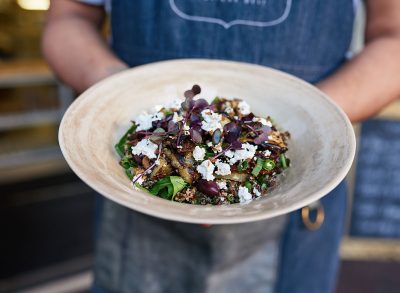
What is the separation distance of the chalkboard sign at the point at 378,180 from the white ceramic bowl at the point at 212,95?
1.55 m

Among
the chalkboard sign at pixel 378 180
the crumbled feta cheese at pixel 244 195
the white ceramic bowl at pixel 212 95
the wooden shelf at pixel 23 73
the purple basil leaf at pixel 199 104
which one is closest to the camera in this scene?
the white ceramic bowl at pixel 212 95

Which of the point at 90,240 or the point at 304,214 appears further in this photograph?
the point at 90,240

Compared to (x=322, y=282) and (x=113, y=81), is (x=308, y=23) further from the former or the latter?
(x=322, y=282)

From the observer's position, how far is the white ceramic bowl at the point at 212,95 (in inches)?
32.0

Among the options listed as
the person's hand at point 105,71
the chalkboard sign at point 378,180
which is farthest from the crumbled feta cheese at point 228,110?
the chalkboard sign at point 378,180

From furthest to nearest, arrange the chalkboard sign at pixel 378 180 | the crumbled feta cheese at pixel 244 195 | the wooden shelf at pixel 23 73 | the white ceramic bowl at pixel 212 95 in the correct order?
the wooden shelf at pixel 23 73, the chalkboard sign at pixel 378 180, the crumbled feta cheese at pixel 244 195, the white ceramic bowl at pixel 212 95

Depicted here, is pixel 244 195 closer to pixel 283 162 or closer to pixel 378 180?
pixel 283 162

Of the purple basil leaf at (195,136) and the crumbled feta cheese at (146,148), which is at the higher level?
the purple basil leaf at (195,136)

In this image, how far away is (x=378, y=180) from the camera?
2586 millimetres

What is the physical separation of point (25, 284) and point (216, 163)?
216 centimetres

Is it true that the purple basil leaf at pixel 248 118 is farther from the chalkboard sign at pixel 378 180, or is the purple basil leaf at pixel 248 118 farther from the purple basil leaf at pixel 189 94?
the chalkboard sign at pixel 378 180

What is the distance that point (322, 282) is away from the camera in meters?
1.61

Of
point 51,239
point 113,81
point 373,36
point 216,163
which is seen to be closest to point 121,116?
point 113,81

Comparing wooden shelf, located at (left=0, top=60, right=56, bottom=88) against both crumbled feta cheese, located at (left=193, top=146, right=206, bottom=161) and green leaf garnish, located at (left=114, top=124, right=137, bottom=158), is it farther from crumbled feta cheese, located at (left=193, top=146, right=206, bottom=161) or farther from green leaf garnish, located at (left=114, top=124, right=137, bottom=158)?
crumbled feta cheese, located at (left=193, top=146, right=206, bottom=161)
